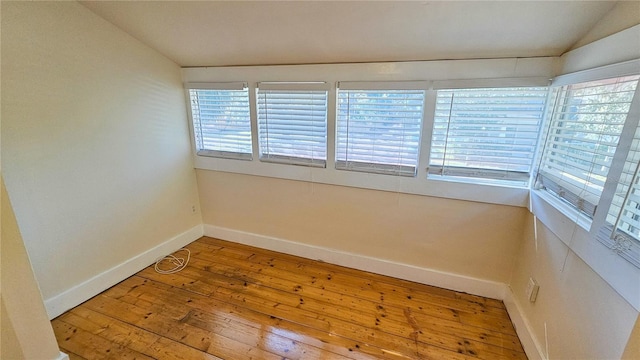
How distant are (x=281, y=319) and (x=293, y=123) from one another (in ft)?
5.13

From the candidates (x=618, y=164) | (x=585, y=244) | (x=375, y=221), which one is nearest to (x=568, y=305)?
(x=585, y=244)

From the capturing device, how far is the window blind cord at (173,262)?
245cm

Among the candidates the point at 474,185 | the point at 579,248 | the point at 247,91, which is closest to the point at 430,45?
the point at 474,185

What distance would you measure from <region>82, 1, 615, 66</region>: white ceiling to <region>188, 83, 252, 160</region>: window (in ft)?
1.37

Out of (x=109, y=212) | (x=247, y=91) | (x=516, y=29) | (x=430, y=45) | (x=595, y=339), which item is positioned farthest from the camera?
(x=247, y=91)

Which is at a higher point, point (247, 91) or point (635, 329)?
point (247, 91)

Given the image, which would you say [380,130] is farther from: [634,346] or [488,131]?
[634,346]

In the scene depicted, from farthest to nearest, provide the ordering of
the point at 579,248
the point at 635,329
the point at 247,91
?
the point at 247,91 < the point at 579,248 < the point at 635,329

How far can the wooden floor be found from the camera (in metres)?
1.67

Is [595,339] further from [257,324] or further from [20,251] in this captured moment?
[20,251]

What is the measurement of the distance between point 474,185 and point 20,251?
265 centimetres

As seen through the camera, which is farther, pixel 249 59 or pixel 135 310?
pixel 249 59

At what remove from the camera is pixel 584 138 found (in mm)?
1357

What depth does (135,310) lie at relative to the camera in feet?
6.51
